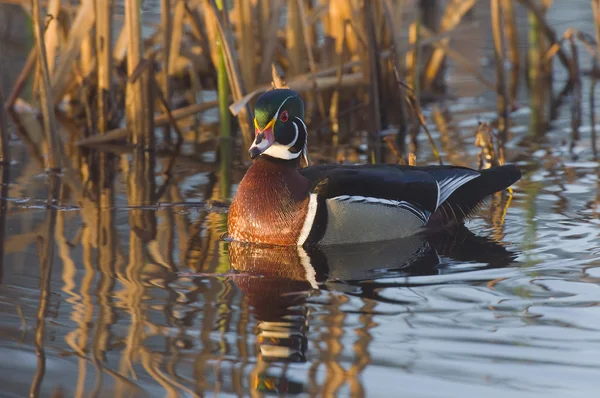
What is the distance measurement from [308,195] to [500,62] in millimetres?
4654

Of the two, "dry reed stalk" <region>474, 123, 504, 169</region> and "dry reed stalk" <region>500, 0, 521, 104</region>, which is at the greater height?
"dry reed stalk" <region>500, 0, 521, 104</region>

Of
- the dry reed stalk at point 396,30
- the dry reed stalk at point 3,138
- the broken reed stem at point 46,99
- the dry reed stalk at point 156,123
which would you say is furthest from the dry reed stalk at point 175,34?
the dry reed stalk at point 396,30

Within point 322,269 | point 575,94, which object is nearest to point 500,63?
point 575,94

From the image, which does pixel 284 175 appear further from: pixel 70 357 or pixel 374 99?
pixel 374 99

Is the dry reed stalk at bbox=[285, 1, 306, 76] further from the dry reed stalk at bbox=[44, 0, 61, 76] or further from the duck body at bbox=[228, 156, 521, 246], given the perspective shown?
the duck body at bbox=[228, 156, 521, 246]

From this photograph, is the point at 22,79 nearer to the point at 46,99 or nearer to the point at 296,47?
the point at 46,99

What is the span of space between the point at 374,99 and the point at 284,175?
311 centimetres

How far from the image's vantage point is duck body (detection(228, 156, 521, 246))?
6133 millimetres

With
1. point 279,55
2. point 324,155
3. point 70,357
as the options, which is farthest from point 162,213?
point 279,55

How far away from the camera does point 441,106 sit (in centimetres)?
1123

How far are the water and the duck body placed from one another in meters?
0.12

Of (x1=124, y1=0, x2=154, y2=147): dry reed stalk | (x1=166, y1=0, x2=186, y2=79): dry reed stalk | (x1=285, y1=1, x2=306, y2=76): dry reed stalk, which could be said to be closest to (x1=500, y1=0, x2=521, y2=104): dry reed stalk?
(x1=285, y1=1, x2=306, y2=76): dry reed stalk

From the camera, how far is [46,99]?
25.6 feet

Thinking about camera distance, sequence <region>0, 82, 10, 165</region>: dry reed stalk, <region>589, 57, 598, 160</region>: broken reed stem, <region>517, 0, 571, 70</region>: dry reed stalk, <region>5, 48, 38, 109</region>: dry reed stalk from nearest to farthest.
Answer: <region>0, 82, 10, 165</region>: dry reed stalk < <region>589, 57, 598, 160</region>: broken reed stem < <region>5, 48, 38, 109</region>: dry reed stalk < <region>517, 0, 571, 70</region>: dry reed stalk
